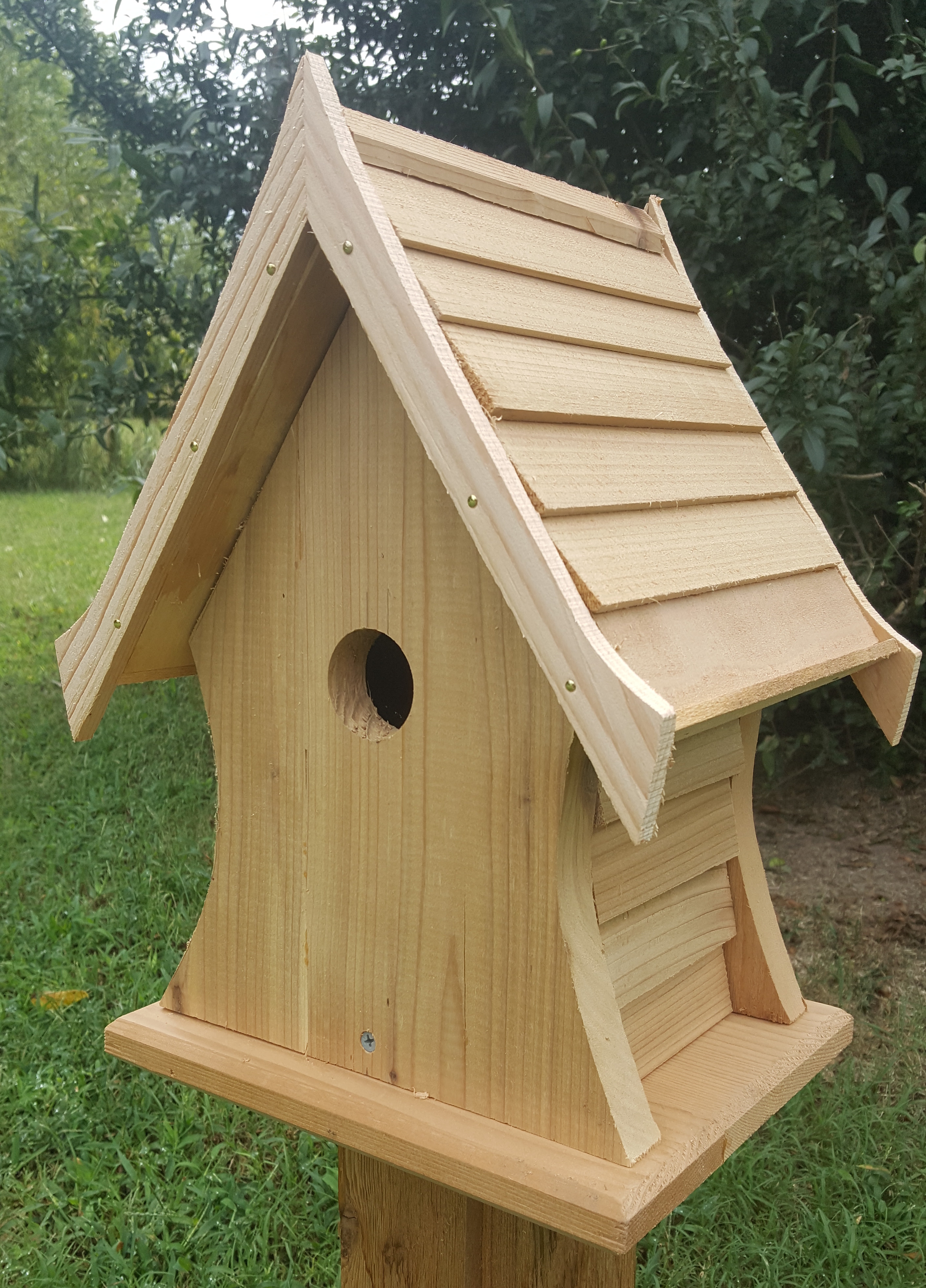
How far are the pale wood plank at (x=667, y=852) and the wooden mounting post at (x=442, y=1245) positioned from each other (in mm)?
494

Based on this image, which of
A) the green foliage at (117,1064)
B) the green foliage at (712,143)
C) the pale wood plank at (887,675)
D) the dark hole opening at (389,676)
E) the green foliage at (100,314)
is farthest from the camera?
the green foliage at (100,314)

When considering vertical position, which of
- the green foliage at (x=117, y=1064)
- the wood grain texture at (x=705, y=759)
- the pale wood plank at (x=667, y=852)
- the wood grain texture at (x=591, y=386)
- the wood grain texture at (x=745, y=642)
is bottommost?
the green foliage at (x=117, y=1064)

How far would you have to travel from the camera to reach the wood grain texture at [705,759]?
1400 millimetres

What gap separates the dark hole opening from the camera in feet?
5.58

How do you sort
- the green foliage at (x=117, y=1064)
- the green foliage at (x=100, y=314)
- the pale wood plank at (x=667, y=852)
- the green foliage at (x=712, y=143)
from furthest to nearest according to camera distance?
the green foliage at (x=100, y=314)
the green foliage at (x=712, y=143)
the green foliage at (x=117, y=1064)
the pale wood plank at (x=667, y=852)

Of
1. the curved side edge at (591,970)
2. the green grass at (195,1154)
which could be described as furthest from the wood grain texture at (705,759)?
the green grass at (195,1154)

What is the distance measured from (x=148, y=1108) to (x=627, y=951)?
6.63 ft

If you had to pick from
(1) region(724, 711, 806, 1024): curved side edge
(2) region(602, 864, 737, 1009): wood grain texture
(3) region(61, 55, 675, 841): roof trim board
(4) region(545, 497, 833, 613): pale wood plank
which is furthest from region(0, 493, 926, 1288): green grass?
(3) region(61, 55, 675, 841): roof trim board

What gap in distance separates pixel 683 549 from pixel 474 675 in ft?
0.88

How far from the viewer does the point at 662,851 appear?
1412 mm

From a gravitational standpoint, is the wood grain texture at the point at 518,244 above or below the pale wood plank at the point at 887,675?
above

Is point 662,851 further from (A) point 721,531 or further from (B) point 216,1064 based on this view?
(B) point 216,1064

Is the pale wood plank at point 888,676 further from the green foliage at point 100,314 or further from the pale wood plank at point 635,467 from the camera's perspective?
the green foliage at point 100,314

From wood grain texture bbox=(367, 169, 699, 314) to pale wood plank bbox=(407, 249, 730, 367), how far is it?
0.04 ft
